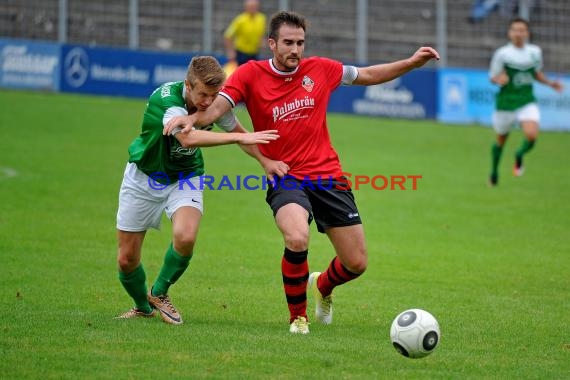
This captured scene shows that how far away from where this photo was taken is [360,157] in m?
20.0

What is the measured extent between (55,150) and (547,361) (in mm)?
13435

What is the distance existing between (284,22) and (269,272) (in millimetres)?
3613

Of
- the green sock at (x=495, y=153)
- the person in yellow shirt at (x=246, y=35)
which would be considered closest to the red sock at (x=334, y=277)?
the green sock at (x=495, y=153)

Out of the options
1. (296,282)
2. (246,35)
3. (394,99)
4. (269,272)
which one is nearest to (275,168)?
(296,282)

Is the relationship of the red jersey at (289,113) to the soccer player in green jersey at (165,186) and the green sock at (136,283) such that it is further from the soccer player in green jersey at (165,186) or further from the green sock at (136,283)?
the green sock at (136,283)

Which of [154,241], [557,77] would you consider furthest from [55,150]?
[557,77]

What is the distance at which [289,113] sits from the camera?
787 centimetres

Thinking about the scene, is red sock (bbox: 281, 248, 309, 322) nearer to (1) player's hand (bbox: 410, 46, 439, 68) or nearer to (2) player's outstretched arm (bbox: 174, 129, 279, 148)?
(2) player's outstretched arm (bbox: 174, 129, 279, 148)

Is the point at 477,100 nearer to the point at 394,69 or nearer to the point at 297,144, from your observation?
the point at 394,69

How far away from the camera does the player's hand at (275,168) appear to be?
25.3 ft

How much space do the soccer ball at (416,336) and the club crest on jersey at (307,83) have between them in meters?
2.13

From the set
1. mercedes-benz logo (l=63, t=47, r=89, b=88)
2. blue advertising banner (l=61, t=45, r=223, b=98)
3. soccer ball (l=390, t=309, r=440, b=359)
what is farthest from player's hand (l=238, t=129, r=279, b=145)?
mercedes-benz logo (l=63, t=47, r=89, b=88)

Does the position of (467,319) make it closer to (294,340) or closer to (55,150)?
(294,340)

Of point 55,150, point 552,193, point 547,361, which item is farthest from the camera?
point 55,150
